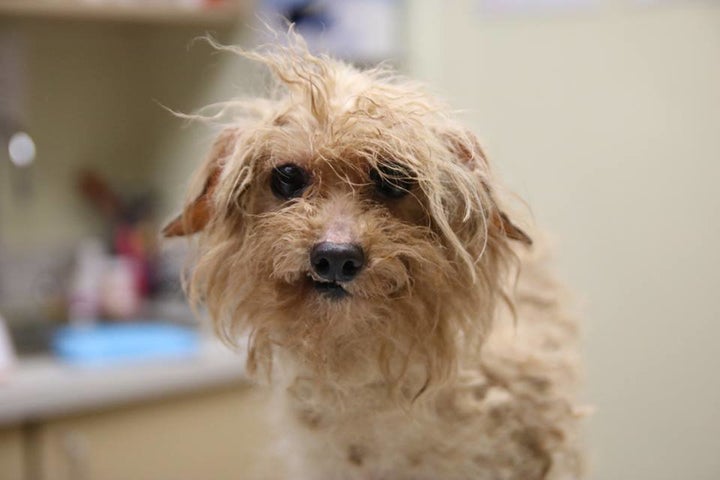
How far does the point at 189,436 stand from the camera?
1552mm

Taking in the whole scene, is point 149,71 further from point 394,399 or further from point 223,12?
point 394,399

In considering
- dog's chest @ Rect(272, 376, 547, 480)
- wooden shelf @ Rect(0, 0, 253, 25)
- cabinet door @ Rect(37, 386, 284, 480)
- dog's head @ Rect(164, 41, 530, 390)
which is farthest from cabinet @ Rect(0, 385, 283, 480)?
wooden shelf @ Rect(0, 0, 253, 25)

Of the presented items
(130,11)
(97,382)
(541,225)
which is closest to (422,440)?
(541,225)

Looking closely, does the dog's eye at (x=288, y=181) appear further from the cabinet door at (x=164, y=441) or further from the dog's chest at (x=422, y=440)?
the cabinet door at (x=164, y=441)

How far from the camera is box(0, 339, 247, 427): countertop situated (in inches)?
54.0

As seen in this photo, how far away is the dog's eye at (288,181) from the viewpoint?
2.30 feet

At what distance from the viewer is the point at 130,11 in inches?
67.0

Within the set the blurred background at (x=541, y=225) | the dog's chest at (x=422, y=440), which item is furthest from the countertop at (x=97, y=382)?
the dog's chest at (x=422, y=440)

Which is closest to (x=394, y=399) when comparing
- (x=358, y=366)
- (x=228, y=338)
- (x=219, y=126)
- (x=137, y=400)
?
(x=358, y=366)

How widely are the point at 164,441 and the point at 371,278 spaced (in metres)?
1.00

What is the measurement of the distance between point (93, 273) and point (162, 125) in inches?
15.4

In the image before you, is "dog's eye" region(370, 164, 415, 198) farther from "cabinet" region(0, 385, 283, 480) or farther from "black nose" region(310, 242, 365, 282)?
"cabinet" region(0, 385, 283, 480)

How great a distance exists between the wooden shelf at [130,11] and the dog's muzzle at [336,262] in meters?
1.20

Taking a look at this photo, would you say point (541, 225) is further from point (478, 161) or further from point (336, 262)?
point (336, 262)
